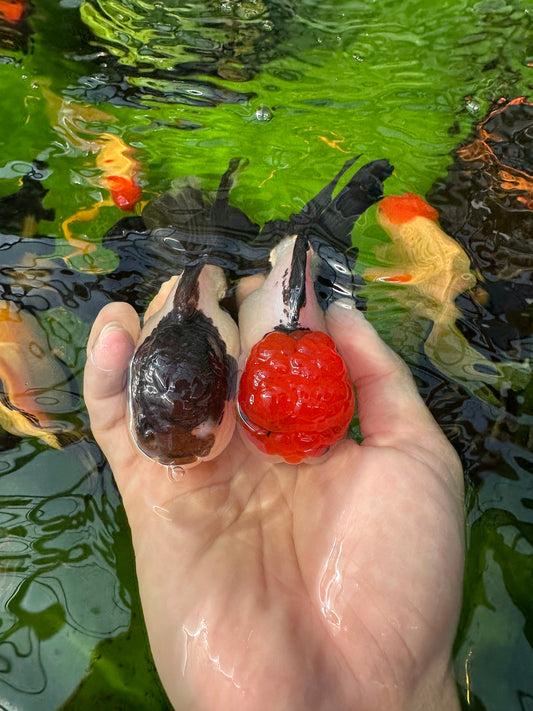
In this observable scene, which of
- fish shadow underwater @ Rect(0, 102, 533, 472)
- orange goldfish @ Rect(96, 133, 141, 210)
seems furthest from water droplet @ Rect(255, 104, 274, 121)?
orange goldfish @ Rect(96, 133, 141, 210)

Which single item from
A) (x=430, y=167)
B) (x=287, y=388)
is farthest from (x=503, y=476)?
(x=430, y=167)

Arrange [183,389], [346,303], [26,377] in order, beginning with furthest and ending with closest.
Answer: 1. [346,303]
2. [26,377]
3. [183,389]

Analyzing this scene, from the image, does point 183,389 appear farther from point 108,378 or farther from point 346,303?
point 346,303

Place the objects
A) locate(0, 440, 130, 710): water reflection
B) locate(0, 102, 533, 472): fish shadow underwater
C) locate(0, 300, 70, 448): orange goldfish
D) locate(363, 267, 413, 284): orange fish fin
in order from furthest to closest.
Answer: locate(363, 267, 413, 284): orange fish fin < locate(0, 102, 533, 472): fish shadow underwater < locate(0, 300, 70, 448): orange goldfish < locate(0, 440, 130, 710): water reflection

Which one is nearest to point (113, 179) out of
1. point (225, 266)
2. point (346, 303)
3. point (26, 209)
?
point (26, 209)

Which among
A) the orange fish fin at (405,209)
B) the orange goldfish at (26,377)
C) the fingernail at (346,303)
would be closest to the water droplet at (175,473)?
the orange goldfish at (26,377)

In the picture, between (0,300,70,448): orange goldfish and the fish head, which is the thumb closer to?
(0,300,70,448): orange goldfish

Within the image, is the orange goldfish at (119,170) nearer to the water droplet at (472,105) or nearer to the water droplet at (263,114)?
the water droplet at (263,114)
